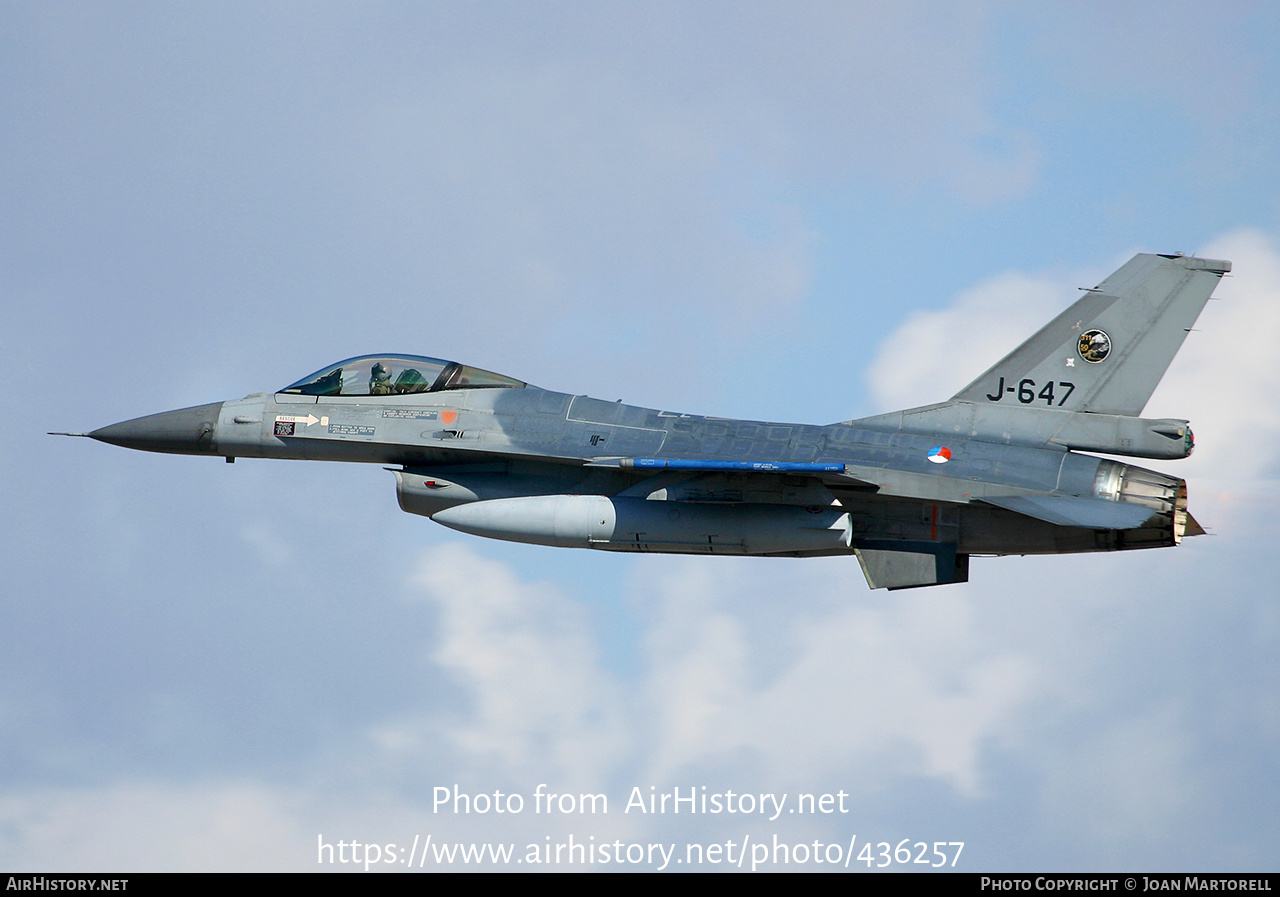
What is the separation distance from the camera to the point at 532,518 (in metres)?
21.7

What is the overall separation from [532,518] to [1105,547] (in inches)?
299

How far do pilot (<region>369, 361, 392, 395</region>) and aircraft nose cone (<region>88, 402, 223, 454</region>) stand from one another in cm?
225

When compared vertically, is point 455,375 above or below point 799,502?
above

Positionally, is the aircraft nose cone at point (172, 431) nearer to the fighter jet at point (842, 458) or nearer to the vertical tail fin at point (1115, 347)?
→ the fighter jet at point (842, 458)

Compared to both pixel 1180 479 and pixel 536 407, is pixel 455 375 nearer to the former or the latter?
pixel 536 407

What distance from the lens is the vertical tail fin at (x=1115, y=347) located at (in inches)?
870

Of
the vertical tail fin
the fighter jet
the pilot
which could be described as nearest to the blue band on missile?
the fighter jet

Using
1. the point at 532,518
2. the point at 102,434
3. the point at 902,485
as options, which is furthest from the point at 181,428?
the point at 902,485

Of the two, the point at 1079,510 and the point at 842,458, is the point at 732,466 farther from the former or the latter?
the point at 1079,510

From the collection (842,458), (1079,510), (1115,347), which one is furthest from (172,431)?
(1115,347)

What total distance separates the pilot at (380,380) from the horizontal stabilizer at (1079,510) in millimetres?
8579

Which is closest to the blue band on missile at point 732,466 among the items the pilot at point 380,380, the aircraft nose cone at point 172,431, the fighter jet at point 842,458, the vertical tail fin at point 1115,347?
the fighter jet at point 842,458
